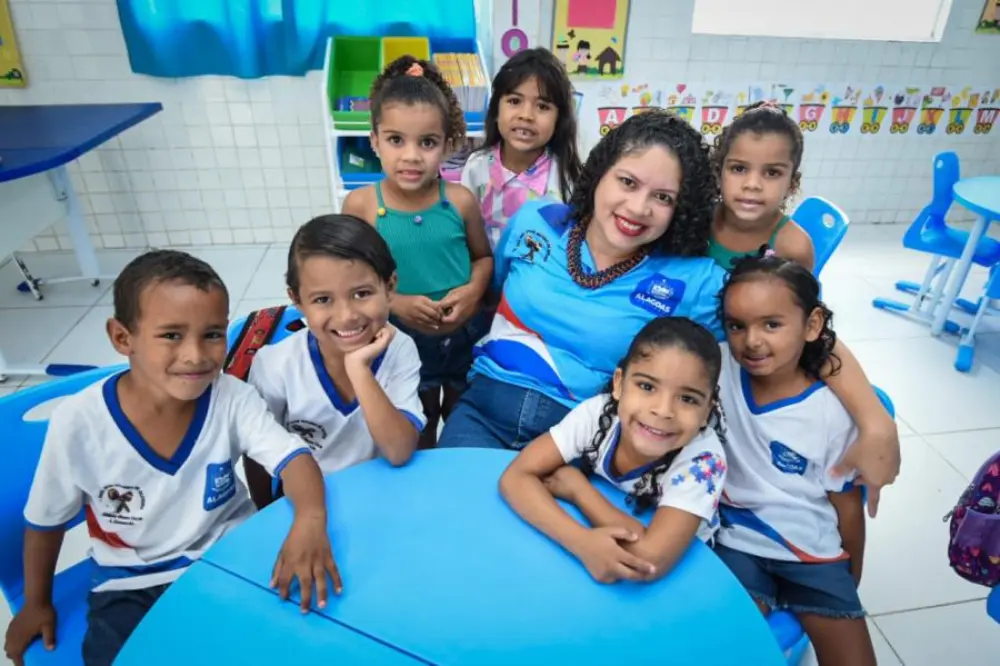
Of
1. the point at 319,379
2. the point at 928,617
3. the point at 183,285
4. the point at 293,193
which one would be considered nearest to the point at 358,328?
the point at 319,379

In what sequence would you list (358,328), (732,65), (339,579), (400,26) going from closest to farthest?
(339,579) → (358,328) → (400,26) → (732,65)

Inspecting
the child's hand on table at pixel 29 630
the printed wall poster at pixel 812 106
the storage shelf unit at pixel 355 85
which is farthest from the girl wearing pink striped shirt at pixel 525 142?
the printed wall poster at pixel 812 106

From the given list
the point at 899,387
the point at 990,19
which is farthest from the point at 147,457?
the point at 990,19

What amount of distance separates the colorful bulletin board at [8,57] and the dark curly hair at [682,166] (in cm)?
352

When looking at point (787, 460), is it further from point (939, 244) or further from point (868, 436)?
point (939, 244)

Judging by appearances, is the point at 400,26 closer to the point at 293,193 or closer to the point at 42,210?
the point at 293,193

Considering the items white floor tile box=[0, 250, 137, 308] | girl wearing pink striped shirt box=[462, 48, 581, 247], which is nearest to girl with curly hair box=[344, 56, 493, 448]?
girl wearing pink striped shirt box=[462, 48, 581, 247]

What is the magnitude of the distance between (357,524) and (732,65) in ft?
12.6

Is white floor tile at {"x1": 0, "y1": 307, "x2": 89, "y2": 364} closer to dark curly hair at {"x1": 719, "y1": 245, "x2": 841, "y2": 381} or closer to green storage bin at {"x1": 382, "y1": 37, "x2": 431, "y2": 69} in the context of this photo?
green storage bin at {"x1": 382, "y1": 37, "x2": 431, "y2": 69}

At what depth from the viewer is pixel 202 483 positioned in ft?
3.90

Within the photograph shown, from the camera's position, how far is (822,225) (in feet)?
7.06

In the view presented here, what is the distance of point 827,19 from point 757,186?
10.2 feet

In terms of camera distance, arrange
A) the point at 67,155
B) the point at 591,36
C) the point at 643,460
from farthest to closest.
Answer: the point at 591,36, the point at 67,155, the point at 643,460

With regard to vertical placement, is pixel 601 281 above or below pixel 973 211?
above
